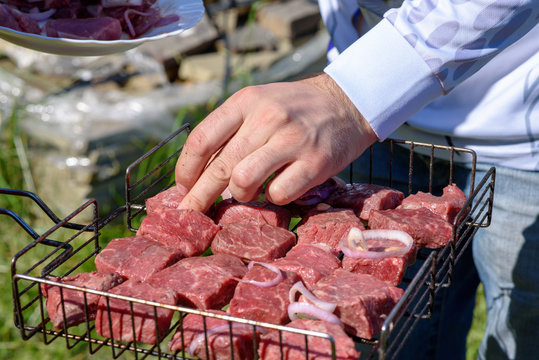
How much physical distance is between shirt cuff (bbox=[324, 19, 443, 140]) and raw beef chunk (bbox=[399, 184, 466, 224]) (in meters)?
0.30

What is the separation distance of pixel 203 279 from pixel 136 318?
0.64ft

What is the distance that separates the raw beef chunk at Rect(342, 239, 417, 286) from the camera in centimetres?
168

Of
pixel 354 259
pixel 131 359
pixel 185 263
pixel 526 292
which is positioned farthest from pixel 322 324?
pixel 131 359

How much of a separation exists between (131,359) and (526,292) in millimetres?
1879

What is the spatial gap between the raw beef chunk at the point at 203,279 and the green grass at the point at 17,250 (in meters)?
1.73

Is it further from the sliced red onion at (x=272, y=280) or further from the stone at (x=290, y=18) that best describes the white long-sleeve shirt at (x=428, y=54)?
the stone at (x=290, y=18)

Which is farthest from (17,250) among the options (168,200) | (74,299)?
(74,299)

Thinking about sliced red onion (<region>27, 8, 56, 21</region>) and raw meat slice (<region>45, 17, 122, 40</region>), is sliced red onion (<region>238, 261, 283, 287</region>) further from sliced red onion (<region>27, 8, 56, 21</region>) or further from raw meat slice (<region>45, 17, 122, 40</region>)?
sliced red onion (<region>27, 8, 56, 21</region>)

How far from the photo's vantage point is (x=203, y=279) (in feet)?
5.48

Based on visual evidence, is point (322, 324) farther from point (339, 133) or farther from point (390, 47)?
point (390, 47)

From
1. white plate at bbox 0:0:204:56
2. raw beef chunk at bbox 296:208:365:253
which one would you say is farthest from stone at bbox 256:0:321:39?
raw beef chunk at bbox 296:208:365:253

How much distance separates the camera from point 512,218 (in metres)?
2.33

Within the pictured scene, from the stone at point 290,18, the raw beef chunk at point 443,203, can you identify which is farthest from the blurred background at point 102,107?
the raw beef chunk at point 443,203

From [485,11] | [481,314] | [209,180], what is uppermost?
[485,11]
